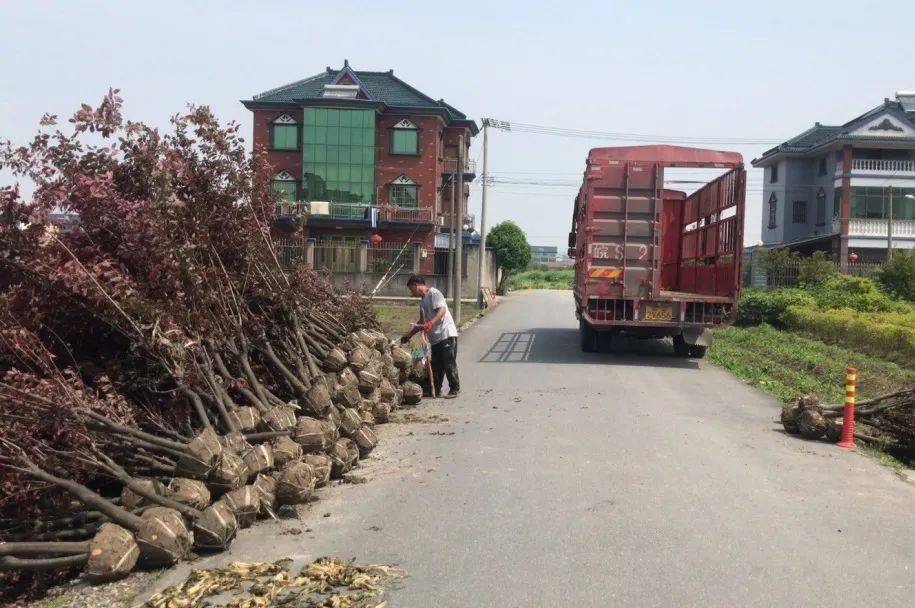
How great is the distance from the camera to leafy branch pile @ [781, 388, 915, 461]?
9.32 m

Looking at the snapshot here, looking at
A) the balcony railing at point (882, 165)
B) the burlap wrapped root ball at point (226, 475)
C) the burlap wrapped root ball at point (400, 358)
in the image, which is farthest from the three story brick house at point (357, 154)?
the burlap wrapped root ball at point (226, 475)

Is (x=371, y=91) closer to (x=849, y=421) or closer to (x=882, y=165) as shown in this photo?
(x=882, y=165)

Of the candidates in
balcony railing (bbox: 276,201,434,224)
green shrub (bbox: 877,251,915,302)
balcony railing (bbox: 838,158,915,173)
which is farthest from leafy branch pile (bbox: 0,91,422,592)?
balcony railing (bbox: 838,158,915,173)

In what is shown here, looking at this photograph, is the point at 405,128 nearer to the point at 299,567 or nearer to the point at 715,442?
the point at 715,442

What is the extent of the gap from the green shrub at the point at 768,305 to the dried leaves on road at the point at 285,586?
2402 cm

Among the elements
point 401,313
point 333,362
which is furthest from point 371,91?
point 333,362

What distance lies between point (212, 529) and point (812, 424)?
6605 millimetres

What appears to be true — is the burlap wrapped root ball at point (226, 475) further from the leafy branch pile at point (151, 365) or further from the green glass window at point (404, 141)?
the green glass window at point (404, 141)

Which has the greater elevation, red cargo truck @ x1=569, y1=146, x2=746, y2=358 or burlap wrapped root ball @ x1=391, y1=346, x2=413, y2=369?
red cargo truck @ x1=569, y1=146, x2=746, y2=358

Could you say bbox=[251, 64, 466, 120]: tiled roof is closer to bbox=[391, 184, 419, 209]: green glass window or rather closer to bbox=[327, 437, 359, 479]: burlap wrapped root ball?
bbox=[391, 184, 419, 209]: green glass window

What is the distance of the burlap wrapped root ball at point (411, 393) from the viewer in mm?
11289

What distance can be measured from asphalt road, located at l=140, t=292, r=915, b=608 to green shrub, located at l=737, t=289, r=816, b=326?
17.2 meters

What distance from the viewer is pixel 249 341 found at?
27.2 feet

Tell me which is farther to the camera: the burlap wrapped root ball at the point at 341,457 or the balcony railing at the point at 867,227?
the balcony railing at the point at 867,227
